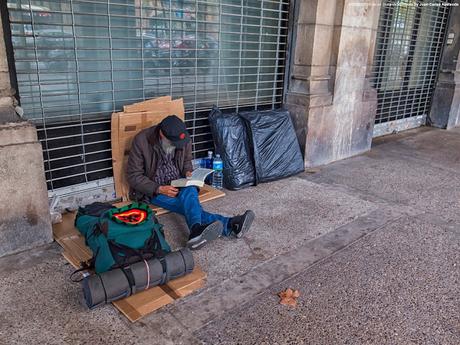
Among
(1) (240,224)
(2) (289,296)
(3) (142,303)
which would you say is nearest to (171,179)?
(1) (240,224)

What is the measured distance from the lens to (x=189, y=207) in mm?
3666

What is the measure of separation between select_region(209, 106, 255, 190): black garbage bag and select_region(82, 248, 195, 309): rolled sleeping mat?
1.96m

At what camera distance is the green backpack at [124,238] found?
2783 millimetres

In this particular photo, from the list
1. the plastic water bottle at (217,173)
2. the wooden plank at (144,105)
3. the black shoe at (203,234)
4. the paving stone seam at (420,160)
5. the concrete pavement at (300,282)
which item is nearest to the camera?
the concrete pavement at (300,282)

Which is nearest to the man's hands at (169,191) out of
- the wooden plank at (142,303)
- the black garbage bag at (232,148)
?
the black garbage bag at (232,148)

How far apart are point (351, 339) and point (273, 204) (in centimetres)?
206

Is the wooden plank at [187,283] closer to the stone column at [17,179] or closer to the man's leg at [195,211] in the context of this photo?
the man's leg at [195,211]

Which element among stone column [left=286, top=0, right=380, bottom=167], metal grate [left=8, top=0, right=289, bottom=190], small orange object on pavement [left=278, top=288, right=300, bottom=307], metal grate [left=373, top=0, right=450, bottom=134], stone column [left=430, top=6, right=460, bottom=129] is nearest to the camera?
small orange object on pavement [left=278, top=288, right=300, bottom=307]

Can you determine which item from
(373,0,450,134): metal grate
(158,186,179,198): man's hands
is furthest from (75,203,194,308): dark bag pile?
(373,0,450,134): metal grate

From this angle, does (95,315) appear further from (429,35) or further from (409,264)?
(429,35)

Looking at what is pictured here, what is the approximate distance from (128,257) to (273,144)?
2.84m

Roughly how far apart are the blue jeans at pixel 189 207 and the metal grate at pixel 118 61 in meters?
0.78

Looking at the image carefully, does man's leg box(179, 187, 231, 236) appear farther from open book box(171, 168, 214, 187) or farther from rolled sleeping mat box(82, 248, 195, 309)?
rolled sleeping mat box(82, 248, 195, 309)

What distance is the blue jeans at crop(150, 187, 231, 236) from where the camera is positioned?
357 cm
